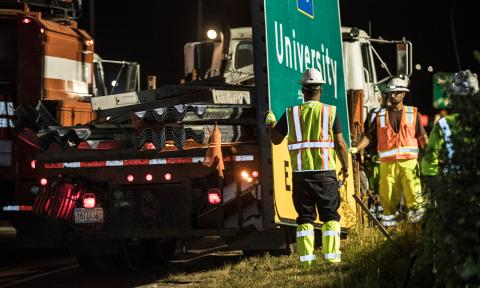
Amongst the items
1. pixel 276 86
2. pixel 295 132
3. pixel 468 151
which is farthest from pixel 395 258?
pixel 468 151

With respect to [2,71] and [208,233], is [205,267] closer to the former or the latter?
[208,233]

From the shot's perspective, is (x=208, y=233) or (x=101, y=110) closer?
(x=208, y=233)

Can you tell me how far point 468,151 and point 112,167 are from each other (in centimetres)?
537

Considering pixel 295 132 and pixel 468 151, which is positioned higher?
pixel 295 132

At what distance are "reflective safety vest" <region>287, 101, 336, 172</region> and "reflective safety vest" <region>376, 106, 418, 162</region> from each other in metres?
1.94

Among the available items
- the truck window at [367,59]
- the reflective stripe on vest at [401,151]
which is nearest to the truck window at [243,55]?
the truck window at [367,59]

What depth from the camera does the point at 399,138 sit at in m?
9.23

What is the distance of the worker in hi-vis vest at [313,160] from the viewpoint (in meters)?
7.36

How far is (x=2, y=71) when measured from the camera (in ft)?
39.5

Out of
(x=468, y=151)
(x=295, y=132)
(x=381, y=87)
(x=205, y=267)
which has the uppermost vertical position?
(x=381, y=87)

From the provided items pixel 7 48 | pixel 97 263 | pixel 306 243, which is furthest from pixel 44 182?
pixel 7 48

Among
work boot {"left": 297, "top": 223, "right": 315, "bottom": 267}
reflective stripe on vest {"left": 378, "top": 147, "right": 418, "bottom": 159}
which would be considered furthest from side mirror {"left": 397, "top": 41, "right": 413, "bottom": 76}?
work boot {"left": 297, "top": 223, "right": 315, "bottom": 267}

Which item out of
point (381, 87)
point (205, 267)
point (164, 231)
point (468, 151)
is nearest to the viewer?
point (468, 151)

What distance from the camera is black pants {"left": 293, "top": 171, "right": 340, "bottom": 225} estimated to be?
7.36 metres
